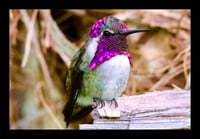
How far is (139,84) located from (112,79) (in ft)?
0.93

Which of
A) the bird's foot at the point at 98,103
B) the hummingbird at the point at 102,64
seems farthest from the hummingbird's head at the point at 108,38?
the bird's foot at the point at 98,103

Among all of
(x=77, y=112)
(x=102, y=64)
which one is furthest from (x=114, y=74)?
(x=77, y=112)

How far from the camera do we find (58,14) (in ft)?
9.79

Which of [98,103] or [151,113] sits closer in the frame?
[98,103]

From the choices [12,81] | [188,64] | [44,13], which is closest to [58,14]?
[44,13]

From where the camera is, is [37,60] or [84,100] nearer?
[84,100]

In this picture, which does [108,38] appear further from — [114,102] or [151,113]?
[151,113]

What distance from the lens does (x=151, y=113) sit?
2.80 metres

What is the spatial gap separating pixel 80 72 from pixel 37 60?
0.34 metres

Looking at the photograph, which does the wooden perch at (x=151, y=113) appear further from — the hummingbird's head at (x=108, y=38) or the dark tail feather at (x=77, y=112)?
the hummingbird's head at (x=108, y=38)

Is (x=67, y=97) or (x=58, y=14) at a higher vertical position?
(x=58, y=14)

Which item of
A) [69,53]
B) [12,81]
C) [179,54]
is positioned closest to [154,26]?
[179,54]

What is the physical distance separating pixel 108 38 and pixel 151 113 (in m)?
0.34

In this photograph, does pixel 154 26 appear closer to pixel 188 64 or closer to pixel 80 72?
pixel 188 64
